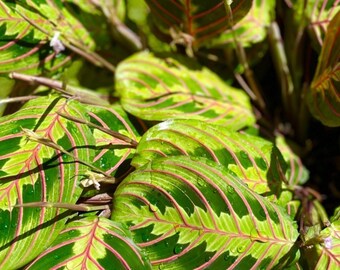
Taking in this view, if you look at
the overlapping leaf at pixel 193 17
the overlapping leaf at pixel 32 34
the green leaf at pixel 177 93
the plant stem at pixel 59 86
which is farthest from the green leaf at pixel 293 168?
the overlapping leaf at pixel 32 34

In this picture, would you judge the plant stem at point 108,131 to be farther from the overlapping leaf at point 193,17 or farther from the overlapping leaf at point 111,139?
the overlapping leaf at point 193,17

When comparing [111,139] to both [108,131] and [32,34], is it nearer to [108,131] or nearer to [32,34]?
[108,131]

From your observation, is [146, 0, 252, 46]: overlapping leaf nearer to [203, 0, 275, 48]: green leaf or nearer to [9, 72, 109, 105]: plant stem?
[203, 0, 275, 48]: green leaf

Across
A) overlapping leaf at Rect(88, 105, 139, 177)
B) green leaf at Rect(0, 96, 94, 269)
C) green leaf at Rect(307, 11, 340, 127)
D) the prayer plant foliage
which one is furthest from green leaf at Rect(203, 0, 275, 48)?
green leaf at Rect(0, 96, 94, 269)

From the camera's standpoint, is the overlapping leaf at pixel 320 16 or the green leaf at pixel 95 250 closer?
the green leaf at pixel 95 250

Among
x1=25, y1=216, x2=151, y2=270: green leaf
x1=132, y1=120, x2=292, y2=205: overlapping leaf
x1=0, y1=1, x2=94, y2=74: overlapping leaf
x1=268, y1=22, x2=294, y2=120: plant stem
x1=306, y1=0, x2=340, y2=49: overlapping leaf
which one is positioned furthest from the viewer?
x1=268, y1=22, x2=294, y2=120: plant stem

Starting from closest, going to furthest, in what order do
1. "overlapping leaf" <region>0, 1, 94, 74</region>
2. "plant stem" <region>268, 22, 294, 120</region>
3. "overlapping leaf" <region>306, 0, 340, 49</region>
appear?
"overlapping leaf" <region>0, 1, 94, 74</region>, "overlapping leaf" <region>306, 0, 340, 49</region>, "plant stem" <region>268, 22, 294, 120</region>

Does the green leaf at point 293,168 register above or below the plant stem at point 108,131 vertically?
below
